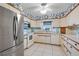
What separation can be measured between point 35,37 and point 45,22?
98 centimetres

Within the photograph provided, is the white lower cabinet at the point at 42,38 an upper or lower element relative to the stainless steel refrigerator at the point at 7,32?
lower

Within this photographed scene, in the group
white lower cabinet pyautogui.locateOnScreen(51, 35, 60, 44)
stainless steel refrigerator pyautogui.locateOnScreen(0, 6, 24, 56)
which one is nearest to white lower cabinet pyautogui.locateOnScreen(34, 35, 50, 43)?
white lower cabinet pyautogui.locateOnScreen(51, 35, 60, 44)

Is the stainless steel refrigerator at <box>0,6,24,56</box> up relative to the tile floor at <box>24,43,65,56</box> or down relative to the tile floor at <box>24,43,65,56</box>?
up

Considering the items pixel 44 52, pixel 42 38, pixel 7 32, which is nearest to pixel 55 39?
pixel 42 38

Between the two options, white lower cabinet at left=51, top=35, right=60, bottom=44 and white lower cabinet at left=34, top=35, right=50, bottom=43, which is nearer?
white lower cabinet at left=51, top=35, right=60, bottom=44

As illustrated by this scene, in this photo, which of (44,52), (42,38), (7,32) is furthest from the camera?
(42,38)

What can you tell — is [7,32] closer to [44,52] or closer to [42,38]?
[44,52]

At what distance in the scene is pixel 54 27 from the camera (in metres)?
5.69

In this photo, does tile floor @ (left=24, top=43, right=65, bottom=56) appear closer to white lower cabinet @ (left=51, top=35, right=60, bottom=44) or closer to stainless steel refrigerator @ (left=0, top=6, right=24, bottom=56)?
white lower cabinet @ (left=51, top=35, right=60, bottom=44)

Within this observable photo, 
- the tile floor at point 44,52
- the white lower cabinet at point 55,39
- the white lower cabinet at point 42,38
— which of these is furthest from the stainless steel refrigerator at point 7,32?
the white lower cabinet at point 42,38

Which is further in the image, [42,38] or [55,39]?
[42,38]

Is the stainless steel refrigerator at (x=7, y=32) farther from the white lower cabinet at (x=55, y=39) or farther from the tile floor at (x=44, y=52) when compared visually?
the white lower cabinet at (x=55, y=39)

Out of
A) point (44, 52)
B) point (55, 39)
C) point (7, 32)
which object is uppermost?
point (7, 32)

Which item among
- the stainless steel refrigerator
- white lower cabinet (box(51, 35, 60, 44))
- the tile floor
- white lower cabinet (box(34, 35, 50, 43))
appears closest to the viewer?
the stainless steel refrigerator
